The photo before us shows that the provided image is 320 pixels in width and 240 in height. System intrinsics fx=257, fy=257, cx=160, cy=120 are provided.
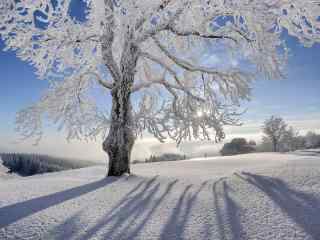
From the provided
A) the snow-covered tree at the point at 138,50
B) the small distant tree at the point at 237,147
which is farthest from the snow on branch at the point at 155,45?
the small distant tree at the point at 237,147

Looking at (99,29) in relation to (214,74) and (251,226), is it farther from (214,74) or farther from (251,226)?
(251,226)

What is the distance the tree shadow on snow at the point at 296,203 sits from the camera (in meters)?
3.40

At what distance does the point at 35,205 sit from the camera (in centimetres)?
475

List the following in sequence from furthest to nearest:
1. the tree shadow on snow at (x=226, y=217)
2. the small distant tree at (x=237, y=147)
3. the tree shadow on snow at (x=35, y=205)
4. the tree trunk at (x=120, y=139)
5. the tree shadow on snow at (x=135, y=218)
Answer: the small distant tree at (x=237, y=147)
the tree trunk at (x=120, y=139)
the tree shadow on snow at (x=35, y=205)
the tree shadow on snow at (x=135, y=218)
the tree shadow on snow at (x=226, y=217)

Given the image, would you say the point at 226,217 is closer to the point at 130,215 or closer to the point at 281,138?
the point at 130,215

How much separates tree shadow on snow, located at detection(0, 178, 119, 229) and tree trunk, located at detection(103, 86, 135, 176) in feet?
6.45

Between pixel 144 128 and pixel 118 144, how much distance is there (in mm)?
1096

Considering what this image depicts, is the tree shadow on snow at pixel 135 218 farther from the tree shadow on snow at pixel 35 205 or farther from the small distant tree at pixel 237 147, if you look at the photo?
the small distant tree at pixel 237 147

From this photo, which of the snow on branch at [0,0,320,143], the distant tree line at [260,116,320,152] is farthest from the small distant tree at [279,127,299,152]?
the snow on branch at [0,0,320,143]

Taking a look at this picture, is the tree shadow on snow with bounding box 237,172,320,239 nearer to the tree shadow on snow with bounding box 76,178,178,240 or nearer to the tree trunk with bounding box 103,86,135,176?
the tree shadow on snow with bounding box 76,178,178,240

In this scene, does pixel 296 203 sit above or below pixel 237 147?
below

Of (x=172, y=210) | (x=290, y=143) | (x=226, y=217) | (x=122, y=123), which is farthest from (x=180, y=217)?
(x=290, y=143)

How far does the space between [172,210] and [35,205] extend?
2.55 m

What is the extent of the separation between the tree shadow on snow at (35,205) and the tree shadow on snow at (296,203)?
3.92 m
